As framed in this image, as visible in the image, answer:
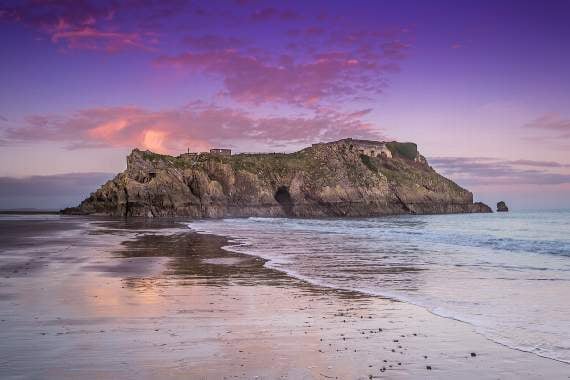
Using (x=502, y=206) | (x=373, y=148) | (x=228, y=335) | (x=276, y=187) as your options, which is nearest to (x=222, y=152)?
(x=276, y=187)

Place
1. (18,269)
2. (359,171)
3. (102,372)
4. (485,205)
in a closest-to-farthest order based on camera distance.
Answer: (102,372) → (18,269) → (359,171) → (485,205)

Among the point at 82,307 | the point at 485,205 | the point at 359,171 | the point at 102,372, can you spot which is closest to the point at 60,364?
the point at 102,372

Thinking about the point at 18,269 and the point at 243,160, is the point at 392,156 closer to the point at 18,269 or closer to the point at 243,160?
the point at 243,160

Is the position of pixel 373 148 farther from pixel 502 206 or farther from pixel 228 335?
pixel 228 335

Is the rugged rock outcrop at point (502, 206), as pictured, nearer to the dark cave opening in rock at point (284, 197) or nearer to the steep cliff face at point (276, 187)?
the steep cliff face at point (276, 187)

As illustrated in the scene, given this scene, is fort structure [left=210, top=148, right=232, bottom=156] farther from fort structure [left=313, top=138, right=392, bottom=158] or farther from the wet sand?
the wet sand

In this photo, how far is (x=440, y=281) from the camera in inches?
581

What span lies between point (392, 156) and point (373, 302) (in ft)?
547

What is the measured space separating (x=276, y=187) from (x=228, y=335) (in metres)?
112

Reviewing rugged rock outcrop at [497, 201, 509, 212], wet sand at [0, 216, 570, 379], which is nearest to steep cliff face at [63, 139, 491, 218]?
rugged rock outcrop at [497, 201, 509, 212]

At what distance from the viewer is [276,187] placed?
120 metres

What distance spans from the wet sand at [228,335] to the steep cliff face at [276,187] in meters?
87.4

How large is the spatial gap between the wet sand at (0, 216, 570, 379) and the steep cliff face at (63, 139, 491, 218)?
87.4m

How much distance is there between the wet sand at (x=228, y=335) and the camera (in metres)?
6.28
